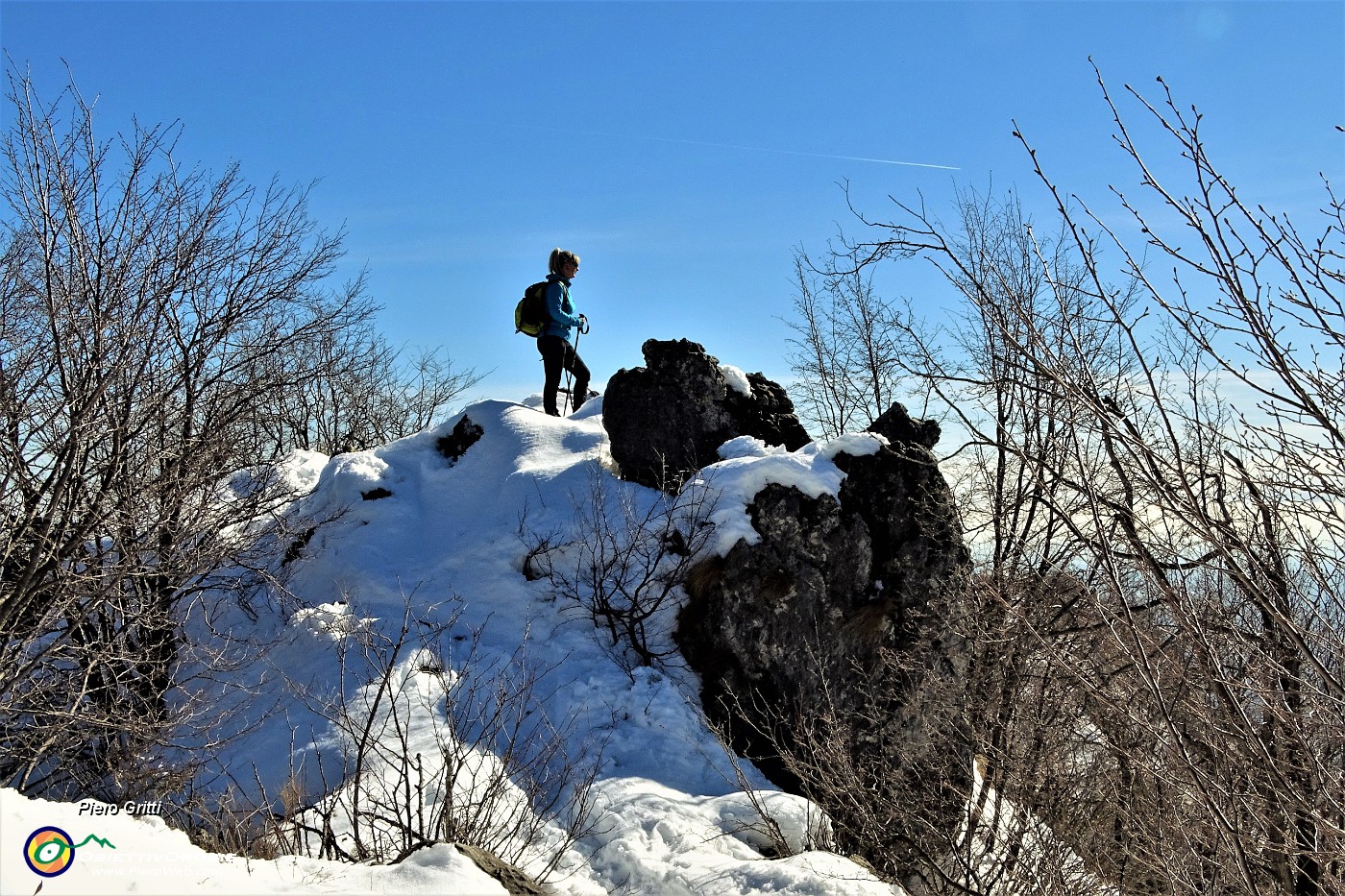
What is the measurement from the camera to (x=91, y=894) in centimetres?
322

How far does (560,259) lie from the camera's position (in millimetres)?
11141

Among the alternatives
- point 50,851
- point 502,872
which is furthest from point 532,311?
point 50,851

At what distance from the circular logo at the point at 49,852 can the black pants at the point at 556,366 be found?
838 centimetres

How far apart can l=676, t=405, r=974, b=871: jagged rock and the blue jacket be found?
331 centimetres

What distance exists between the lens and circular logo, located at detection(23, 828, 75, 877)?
337 centimetres

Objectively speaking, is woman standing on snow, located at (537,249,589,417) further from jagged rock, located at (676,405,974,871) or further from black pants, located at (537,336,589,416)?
jagged rock, located at (676,405,974,871)

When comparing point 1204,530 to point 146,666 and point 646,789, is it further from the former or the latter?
point 146,666

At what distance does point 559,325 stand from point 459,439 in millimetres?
2225

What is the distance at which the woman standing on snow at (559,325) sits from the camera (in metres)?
11.1

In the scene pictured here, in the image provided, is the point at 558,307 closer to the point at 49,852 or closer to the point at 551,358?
the point at 551,358

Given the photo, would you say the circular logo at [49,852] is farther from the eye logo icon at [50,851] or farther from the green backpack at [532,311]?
the green backpack at [532,311]

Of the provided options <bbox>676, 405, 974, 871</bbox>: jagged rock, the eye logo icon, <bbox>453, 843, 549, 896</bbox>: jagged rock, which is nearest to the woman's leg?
<bbox>676, 405, 974, 871</bbox>: jagged rock

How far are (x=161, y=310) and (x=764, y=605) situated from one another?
18.6 ft

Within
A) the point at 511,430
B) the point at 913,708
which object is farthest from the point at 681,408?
the point at 913,708
